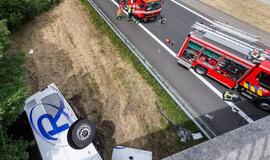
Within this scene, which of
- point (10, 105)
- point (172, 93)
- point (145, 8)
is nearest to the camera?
point (10, 105)

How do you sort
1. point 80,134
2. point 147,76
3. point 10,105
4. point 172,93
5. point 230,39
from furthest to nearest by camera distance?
1. point 147,76
2. point 230,39
3. point 172,93
4. point 80,134
5. point 10,105

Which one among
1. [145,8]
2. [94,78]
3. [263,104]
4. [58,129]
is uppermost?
[145,8]

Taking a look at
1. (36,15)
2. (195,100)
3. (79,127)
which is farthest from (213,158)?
(36,15)

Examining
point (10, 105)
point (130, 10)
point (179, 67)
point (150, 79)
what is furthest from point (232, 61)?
point (10, 105)

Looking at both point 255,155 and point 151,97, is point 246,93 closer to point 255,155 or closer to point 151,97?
point 151,97

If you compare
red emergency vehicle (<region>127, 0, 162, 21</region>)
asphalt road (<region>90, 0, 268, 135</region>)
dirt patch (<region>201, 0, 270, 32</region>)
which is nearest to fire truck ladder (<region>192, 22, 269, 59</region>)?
asphalt road (<region>90, 0, 268, 135</region>)

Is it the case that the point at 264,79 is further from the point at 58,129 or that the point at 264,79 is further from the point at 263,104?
the point at 58,129
